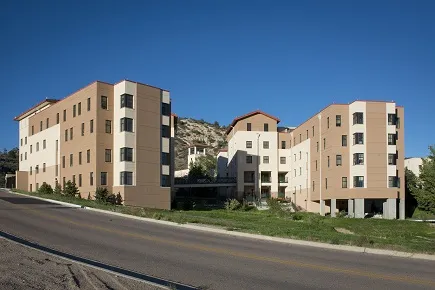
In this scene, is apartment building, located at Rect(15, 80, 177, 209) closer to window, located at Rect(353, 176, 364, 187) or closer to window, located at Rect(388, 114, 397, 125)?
window, located at Rect(353, 176, 364, 187)

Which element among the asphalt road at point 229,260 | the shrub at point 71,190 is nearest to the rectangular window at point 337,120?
the shrub at point 71,190

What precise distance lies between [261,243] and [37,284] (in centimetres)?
1184

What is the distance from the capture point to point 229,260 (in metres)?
14.2

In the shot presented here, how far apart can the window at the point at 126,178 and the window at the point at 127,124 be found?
14.8ft

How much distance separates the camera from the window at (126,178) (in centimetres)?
5097

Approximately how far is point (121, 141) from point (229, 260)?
39065 mm

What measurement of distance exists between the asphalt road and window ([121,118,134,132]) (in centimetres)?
3005

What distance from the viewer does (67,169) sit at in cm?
5809

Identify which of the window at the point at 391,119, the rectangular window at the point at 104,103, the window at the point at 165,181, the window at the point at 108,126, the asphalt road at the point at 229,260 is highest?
the rectangular window at the point at 104,103

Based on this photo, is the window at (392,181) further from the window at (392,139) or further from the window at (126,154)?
the window at (126,154)

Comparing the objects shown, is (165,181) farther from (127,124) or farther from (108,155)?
(127,124)

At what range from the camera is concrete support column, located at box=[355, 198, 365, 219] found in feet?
195

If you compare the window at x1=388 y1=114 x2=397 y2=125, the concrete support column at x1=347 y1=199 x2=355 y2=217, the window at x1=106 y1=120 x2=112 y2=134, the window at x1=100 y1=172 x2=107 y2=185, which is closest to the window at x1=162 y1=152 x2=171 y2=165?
the window at x1=106 y1=120 x2=112 y2=134

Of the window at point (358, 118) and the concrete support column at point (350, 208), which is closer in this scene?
the concrete support column at point (350, 208)
